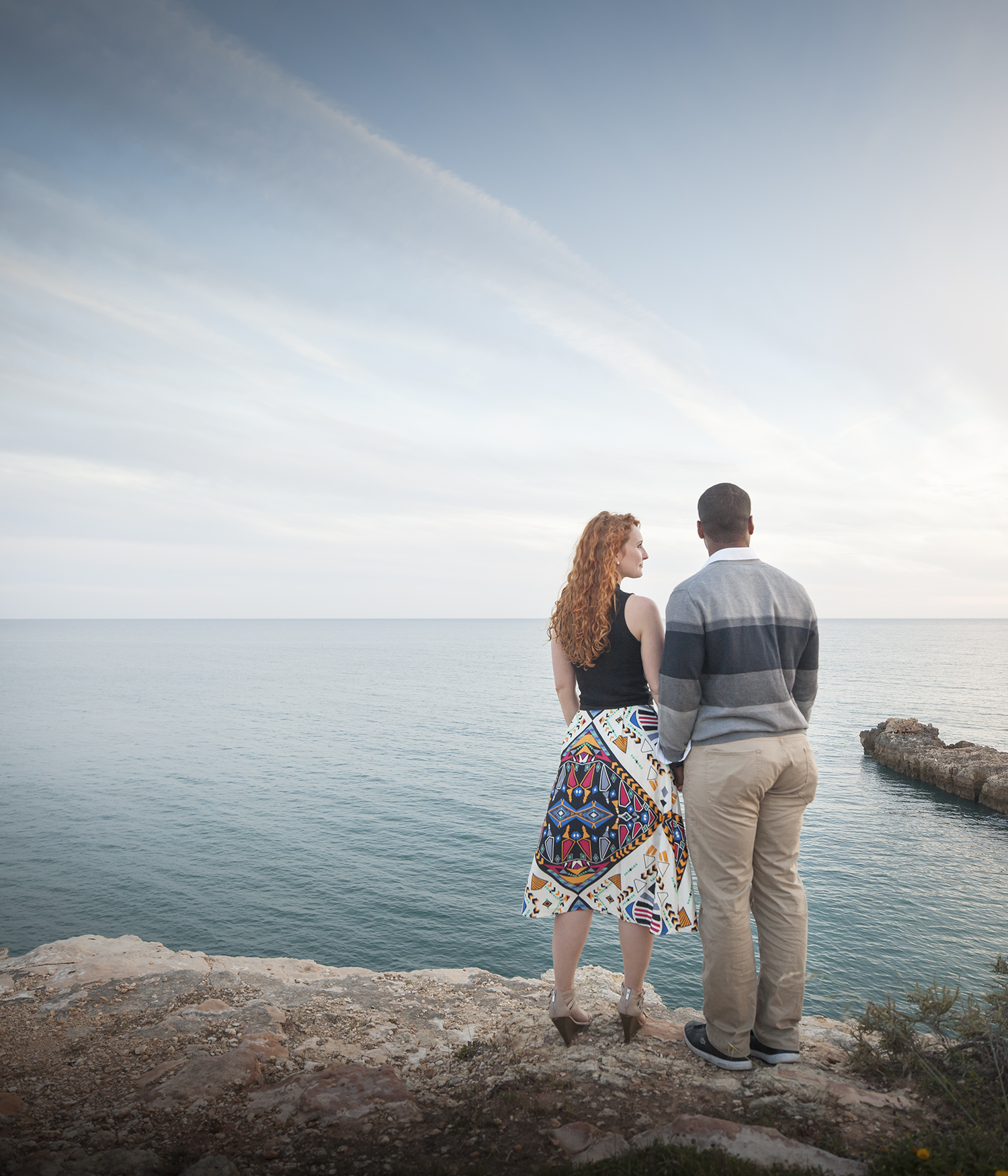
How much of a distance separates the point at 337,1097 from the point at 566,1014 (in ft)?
4.61

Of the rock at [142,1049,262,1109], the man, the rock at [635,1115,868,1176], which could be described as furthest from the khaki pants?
the rock at [142,1049,262,1109]

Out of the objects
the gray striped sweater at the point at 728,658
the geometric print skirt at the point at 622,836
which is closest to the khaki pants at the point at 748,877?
the gray striped sweater at the point at 728,658

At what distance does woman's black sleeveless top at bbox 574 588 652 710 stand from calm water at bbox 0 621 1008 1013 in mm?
8466

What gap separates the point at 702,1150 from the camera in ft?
9.11

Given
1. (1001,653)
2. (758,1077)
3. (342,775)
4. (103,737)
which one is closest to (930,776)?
(342,775)

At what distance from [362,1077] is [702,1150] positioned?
81.2 inches

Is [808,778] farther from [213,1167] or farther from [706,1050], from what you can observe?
[213,1167]

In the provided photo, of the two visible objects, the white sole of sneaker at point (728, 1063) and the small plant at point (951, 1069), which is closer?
the small plant at point (951, 1069)

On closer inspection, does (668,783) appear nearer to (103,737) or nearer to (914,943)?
(914,943)

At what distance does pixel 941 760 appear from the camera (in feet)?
107

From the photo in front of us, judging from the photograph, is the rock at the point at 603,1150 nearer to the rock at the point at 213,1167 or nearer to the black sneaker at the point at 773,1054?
the black sneaker at the point at 773,1054

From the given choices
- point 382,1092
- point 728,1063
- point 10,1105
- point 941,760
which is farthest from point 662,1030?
point 941,760

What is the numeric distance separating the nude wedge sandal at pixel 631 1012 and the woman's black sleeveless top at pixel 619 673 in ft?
5.90

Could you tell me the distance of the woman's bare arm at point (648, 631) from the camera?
13.1ft
